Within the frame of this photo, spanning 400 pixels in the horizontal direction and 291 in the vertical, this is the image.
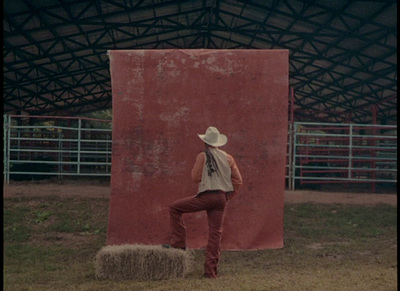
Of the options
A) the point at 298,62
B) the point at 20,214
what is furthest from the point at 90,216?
the point at 298,62

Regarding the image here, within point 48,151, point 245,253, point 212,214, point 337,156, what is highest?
point 337,156

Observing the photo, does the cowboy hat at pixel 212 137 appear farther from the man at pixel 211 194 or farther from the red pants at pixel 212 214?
the red pants at pixel 212 214

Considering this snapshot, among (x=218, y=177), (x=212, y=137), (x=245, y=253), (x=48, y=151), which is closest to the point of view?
(x=218, y=177)

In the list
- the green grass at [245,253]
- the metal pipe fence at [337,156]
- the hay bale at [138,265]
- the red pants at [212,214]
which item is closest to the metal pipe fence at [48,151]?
the green grass at [245,253]

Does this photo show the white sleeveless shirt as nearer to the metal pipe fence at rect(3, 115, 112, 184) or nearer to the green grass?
the green grass

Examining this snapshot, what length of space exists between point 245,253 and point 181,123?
6.77 feet

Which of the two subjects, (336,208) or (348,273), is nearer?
(348,273)

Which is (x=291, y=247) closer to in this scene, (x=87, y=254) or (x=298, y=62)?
(x=87, y=254)

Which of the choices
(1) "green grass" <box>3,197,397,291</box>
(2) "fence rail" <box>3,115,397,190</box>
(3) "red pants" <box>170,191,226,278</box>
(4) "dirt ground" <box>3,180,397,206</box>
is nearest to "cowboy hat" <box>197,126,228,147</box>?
(3) "red pants" <box>170,191,226,278</box>

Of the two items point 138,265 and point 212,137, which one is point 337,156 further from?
point 138,265

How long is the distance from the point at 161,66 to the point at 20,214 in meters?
3.76

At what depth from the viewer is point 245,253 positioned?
670 cm

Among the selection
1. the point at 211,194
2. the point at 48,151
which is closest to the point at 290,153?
the point at 211,194

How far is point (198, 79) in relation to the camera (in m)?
6.71
